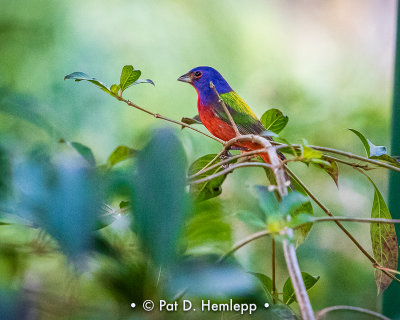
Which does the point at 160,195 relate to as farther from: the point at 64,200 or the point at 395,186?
the point at 395,186

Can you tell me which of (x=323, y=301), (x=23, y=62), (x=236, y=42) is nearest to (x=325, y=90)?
(x=236, y=42)

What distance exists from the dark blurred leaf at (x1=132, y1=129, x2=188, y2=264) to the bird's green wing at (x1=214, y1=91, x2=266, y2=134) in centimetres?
41

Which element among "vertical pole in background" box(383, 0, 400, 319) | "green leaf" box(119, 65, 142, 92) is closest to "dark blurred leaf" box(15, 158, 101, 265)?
"green leaf" box(119, 65, 142, 92)

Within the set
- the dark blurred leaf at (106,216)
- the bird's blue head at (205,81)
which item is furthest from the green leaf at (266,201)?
the bird's blue head at (205,81)

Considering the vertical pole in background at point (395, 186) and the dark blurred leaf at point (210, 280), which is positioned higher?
the vertical pole in background at point (395, 186)

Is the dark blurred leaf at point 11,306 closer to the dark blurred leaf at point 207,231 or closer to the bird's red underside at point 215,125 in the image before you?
the dark blurred leaf at point 207,231

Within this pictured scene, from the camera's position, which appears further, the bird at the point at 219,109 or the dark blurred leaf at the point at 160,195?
the bird at the point at 219,109

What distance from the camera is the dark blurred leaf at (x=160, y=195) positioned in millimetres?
256

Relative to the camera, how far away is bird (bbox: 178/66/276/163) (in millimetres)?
734

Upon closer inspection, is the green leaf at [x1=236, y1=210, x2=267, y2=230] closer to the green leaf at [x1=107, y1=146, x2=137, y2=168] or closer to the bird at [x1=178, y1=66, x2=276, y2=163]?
the green leaf at [x1=107, y1=146, x2=137, y2=168]

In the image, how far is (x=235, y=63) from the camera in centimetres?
117

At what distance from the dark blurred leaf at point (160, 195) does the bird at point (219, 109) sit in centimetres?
41

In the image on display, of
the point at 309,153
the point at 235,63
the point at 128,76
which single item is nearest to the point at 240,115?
the point at 128,76

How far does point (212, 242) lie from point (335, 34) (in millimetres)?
972
